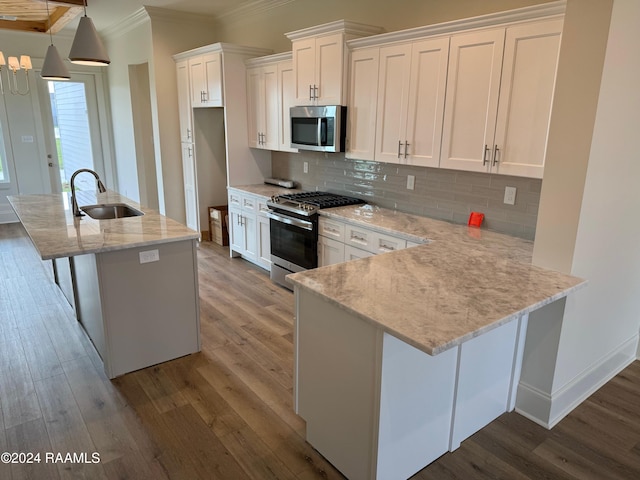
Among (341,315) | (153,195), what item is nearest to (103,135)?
(153,195)

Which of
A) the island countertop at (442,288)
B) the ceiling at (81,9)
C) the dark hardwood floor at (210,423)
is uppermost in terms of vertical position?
the ceiling at (81,9)

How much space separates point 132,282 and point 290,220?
1.71m

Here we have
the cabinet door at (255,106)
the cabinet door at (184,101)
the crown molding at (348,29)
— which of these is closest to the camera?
the crown molding at (348,29)

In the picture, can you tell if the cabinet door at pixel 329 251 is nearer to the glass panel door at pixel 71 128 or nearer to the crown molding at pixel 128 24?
the crown molding at pixel 128 24

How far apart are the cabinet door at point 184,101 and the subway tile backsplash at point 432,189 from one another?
161 centimetres

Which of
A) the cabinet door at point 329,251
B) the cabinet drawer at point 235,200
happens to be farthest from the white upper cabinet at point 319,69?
the cabinet drawer at point 235,200

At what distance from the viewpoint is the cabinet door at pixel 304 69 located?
3.94 m

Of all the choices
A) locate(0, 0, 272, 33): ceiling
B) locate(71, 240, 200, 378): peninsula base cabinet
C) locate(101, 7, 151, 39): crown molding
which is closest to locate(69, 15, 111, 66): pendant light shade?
locate(0, 0, 272, 33): ceiling

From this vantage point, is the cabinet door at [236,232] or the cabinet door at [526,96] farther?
the cabinet door at [236,232]

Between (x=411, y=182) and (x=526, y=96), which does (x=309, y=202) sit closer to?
(x=411, y=182)

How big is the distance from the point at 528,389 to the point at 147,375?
2.35 metres

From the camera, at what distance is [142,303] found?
2818 millimetres

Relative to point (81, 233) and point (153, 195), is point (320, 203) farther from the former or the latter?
point (153, 195)

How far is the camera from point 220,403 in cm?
257
